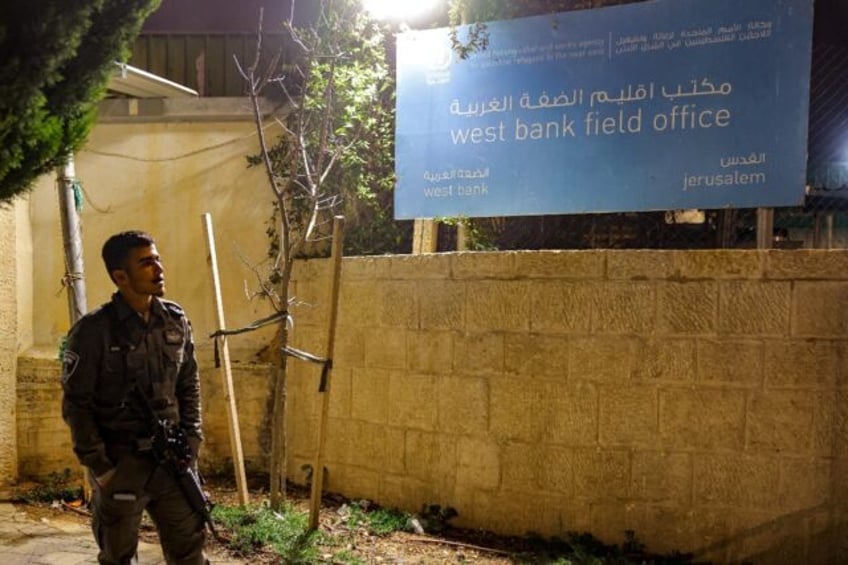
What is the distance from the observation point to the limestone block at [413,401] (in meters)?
4.66

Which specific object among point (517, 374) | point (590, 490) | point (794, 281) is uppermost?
point (794, 281)

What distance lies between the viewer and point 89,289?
6043mm

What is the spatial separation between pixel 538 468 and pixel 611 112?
95.9 inches

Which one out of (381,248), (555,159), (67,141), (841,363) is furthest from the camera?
(381,248)

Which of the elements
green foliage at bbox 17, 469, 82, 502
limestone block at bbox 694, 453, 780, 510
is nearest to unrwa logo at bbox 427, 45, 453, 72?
limestone block at bbox 694, 453, 780, 510

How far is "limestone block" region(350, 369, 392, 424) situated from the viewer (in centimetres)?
486

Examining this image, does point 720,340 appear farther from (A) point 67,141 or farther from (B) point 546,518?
(A) point 67,141

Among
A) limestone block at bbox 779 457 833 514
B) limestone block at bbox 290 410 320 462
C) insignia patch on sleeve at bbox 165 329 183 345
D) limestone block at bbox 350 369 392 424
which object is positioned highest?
insignia patch on sleeve at bbox 165 329 183 345

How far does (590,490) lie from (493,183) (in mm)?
2221

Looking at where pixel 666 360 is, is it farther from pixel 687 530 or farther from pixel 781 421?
pixel 687 530

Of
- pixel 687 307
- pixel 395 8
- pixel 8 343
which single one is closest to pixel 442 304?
pixel 687 307

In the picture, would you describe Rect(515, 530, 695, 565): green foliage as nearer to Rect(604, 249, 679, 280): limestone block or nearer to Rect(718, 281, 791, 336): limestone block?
Result: Rect(718, 281, 791, 336): limestone block

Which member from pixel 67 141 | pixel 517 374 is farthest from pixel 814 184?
pixel 67 141

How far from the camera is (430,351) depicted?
468 centimetres
